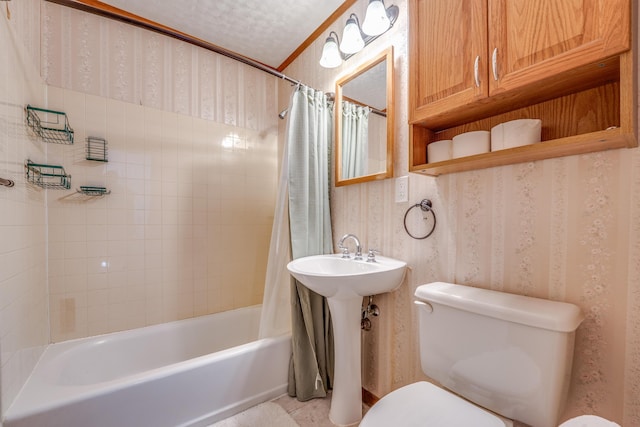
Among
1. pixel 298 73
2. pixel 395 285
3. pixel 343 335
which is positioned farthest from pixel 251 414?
pixel 298 73

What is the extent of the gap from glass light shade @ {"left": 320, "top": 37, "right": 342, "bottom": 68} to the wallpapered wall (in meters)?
0.32

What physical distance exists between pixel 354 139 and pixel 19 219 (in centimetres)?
164

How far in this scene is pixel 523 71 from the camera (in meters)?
0.77

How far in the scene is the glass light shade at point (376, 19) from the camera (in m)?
1.33

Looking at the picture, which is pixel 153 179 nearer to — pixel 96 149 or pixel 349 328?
pixel 96 149

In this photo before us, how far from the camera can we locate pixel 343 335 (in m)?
1.28

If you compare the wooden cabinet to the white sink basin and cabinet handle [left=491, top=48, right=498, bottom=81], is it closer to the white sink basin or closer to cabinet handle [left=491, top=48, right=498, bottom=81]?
cabinet handle [left=491, top=48, right=498, bottom=81]

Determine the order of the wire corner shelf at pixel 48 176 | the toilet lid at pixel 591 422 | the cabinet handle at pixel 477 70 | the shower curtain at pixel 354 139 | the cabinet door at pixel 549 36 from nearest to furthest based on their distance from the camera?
the toilet lid at pixel 591 422 → the cabinet door at pixel 549 36 → the cabinet handle at pixel 477 70 → the wire corner shelf at pixel 48 176 → the shower curtain at pixel 354 139

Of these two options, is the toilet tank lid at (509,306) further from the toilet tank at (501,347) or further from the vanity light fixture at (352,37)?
the vanity light fixture at (352,37)

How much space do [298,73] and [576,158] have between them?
6.10 ft

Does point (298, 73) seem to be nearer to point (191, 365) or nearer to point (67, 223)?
point (67, 223)

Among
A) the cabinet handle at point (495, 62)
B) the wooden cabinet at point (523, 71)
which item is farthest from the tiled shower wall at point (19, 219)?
the cabinet handle at point (495, 62)

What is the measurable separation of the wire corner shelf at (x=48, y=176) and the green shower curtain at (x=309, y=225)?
1256mm

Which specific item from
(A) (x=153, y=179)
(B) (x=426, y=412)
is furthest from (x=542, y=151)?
(A) (x=153, y=179)
